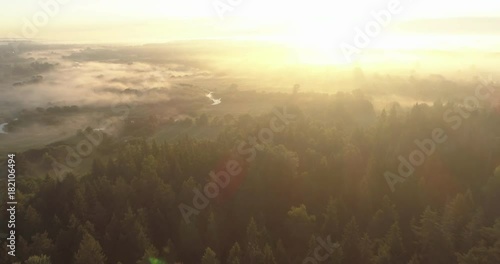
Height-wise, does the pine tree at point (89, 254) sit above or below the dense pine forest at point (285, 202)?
below

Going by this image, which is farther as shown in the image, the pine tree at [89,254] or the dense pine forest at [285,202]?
the dense pine forest at [285,202]

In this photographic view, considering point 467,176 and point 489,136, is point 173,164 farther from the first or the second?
point 489,136

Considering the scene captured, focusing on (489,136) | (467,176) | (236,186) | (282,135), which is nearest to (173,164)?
(236,186)

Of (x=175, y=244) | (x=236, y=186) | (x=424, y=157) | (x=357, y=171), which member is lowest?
(x=175, y=244)

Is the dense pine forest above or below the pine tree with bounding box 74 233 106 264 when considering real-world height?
above

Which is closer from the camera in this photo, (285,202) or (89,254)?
(89,254)

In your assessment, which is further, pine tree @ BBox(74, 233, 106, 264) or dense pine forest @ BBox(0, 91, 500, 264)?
dense pine forest @ BBox(0, 91, 500, 264)

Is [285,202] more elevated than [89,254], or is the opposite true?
[285,202]

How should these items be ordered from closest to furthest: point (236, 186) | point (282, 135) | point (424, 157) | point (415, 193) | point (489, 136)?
point (415, 193) → point (236, 186) → point (424, 157) → point (489, 136) → point (282, 135)
